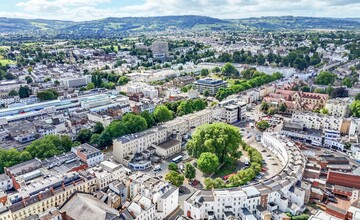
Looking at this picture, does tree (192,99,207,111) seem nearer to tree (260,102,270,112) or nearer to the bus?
tree (260,102,270,112)

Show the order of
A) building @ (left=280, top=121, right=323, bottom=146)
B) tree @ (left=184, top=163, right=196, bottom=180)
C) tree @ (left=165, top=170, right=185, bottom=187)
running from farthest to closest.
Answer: building @ (left=280, top=121, right=323, bottom=146), tree @ (left=184, top=163, right=196, bottom=180), tree @ (left=165, top=170, right=185, bottom=187)

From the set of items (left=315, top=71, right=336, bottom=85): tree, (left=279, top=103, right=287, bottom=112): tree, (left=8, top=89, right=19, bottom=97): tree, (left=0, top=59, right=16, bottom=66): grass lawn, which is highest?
(left=0, top=59, right=16, bottom=66): grass lawn

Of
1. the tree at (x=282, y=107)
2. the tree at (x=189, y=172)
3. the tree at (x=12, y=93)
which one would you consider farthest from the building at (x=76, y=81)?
the tree at (x=189, y=172)

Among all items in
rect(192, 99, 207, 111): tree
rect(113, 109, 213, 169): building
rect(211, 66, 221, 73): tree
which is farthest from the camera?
rect(211, 66, 221, 73): tree

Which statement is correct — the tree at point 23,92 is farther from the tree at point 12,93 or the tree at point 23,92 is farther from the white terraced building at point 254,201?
the white terraced building at point 254,201

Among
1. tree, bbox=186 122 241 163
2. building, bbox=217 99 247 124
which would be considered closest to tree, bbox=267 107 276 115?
building, bbox=217 99 247 124

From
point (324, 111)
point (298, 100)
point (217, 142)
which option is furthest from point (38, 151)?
point (298, 100)

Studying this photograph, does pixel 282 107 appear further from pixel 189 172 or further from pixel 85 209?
pixel 85 209
